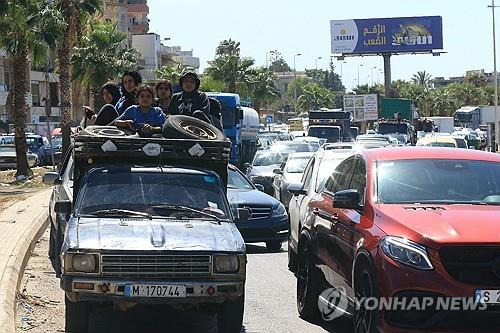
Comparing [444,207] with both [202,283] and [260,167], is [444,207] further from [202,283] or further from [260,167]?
[260,167]

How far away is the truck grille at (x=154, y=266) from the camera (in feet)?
26.1

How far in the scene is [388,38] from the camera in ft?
292

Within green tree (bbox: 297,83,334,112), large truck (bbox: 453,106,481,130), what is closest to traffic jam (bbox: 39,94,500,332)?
large truck (bbox: 453,106,481,130)

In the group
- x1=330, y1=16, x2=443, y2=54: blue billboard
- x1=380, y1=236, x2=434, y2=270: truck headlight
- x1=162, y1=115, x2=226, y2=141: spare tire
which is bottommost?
x1=380, y1=236, x2=434, y2=270: truck headlight

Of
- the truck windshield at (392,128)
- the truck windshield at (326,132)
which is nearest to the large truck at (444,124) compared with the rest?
the truck windshield at (392,128)

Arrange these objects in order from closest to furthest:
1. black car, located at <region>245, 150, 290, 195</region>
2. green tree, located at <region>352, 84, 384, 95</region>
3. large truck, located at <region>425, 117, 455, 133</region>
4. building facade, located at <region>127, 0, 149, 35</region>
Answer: black car, located at <region>245, 150, 290, 195</region>
large truck, located at <region>425, 117, 455, 133</region>
building facade, located at <region>127, 0, 149, 35</region>
green tree, located at <region>352, 84, 384, 95</region>

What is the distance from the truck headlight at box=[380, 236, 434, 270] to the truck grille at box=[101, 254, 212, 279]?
5.68ft

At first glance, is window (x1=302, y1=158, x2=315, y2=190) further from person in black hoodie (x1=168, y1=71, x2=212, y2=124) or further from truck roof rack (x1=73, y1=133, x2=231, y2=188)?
truck roof rack (x1=73, y1=133, x2=231, y2=188)

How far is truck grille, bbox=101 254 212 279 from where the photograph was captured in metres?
7.97

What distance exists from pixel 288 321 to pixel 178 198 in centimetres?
180

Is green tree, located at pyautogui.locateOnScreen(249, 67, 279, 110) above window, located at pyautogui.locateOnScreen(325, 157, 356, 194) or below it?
above

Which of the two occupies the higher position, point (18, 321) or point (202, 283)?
point (202, 283)

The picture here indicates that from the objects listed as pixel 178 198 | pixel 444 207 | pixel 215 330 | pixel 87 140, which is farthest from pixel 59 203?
pixel 444 207

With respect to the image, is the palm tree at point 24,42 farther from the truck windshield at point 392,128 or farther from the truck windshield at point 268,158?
the truck windshield at point 392,128
